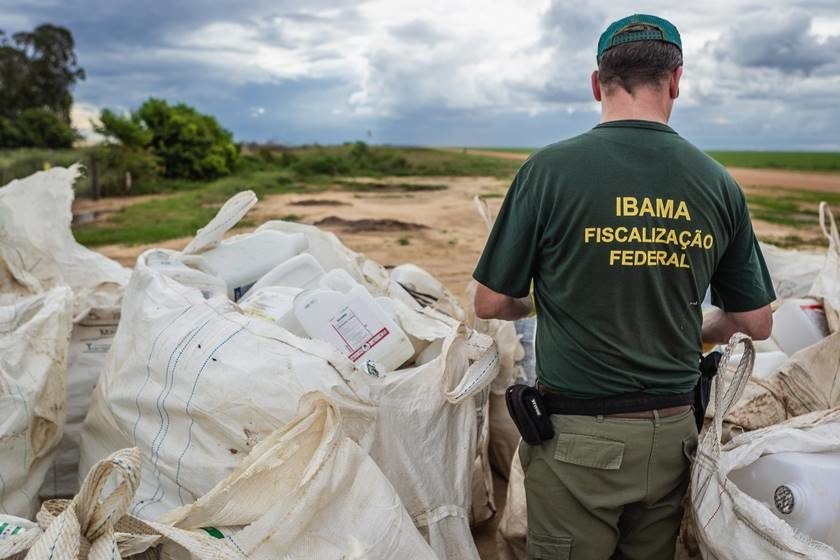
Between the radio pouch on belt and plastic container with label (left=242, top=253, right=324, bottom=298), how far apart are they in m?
1.16

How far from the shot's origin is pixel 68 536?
1.29m

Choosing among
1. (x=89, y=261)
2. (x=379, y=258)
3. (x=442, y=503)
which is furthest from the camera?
(x=379, y=258)

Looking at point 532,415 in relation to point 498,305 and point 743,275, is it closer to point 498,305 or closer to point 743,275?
point 498,305

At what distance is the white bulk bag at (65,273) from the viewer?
2.72 metres

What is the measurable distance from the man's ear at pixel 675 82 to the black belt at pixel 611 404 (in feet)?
2.18

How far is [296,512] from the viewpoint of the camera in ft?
5.03

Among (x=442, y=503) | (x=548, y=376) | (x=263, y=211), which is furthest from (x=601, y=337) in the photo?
(x=263, y=211)

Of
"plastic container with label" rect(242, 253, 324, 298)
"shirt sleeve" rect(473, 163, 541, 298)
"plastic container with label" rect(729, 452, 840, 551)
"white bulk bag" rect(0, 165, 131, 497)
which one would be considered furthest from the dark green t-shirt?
"white bulk bag" rect(0, 165, 131, 497)

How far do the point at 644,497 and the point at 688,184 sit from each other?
0.69 metres

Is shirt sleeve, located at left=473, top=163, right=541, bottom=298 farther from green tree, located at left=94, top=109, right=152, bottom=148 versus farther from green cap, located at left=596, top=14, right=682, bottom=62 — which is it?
green tree, located at left=94, top=109, right=152, bottom=148

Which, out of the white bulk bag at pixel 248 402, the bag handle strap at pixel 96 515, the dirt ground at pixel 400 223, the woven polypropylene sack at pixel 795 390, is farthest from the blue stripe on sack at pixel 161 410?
the dirt ground at pixel 400 223

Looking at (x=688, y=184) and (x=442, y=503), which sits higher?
(x=688, y=184)

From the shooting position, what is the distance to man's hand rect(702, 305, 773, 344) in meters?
1.91

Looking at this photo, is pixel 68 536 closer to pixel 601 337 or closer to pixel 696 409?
pixel 601 337
